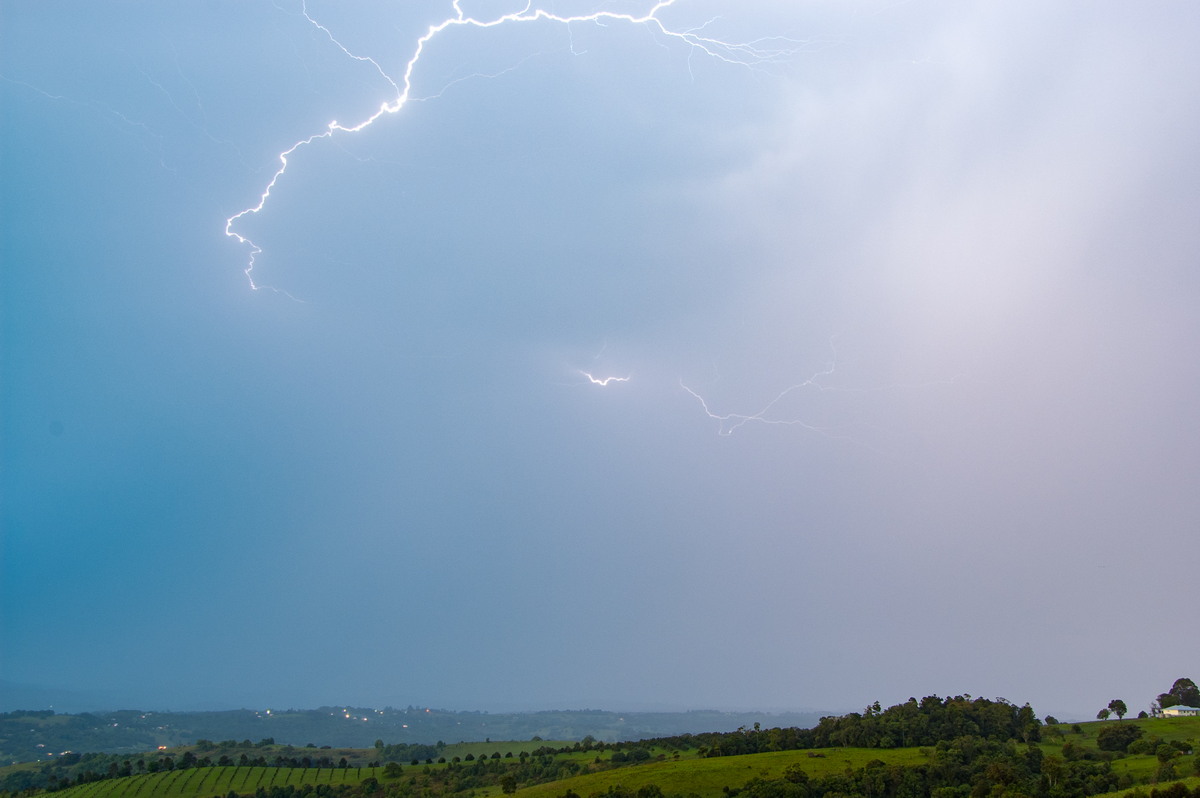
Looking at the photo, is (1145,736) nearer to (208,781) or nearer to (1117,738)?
(1117,738)

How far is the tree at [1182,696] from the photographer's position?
230 feet

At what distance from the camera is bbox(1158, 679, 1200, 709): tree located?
230 ft

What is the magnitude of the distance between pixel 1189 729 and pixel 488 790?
5751cm

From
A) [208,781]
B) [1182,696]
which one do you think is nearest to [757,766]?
[1182,696]

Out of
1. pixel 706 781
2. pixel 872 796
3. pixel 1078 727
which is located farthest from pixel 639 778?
pixel 1078 727

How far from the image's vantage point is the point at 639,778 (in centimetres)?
5675

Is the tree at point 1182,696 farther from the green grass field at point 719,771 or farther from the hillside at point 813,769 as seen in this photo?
the green grass field at point 719,771

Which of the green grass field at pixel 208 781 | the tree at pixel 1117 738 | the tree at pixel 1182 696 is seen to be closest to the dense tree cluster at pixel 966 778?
the tree at pixel 1117 738

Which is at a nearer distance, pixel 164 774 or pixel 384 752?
pixel 164 774

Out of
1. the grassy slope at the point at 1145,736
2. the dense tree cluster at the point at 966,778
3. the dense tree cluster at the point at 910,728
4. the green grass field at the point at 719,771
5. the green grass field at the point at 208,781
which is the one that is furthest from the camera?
the green grass field at the point at 208,781

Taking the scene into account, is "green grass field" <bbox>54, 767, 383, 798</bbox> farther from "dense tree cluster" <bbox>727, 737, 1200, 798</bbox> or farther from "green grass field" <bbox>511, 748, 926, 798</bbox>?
"dense tree cluster" <bbox>727, 737, 1200, 798</bbox>

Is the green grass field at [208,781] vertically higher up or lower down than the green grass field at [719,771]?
lower down

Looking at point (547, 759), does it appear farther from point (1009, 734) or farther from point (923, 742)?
point (1009, 734)

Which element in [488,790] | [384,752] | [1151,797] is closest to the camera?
[1151,797]
